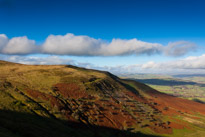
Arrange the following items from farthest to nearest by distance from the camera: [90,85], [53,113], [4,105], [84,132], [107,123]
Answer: [90,85]
[107,123]
[53,113]
[84,132]
[4,105]

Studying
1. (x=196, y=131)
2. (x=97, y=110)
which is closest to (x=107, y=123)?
(x=97, y=110)

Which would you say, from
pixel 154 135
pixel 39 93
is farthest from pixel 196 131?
pixel 39 93

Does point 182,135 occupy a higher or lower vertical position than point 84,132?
lower

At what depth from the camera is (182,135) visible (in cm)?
7819

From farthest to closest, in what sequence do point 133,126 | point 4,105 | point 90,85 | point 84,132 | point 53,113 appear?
point 90,85 < point 133,126 < point 53,113 < point 84,132 < point 4,105

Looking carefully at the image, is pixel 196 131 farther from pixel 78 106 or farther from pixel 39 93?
pixel 39 93

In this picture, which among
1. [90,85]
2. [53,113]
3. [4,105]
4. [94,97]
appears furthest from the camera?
[90,85]

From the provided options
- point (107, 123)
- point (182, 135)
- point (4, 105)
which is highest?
point (4, 105)

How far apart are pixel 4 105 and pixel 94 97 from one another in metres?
54.2

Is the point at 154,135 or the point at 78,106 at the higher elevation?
the point at 78,106

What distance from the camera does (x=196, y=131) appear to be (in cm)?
8450

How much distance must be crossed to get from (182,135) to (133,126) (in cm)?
2959

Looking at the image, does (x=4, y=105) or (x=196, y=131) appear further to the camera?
(x=196, y=131)

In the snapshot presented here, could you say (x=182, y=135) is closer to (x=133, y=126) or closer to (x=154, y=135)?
(x=154, y=135)
